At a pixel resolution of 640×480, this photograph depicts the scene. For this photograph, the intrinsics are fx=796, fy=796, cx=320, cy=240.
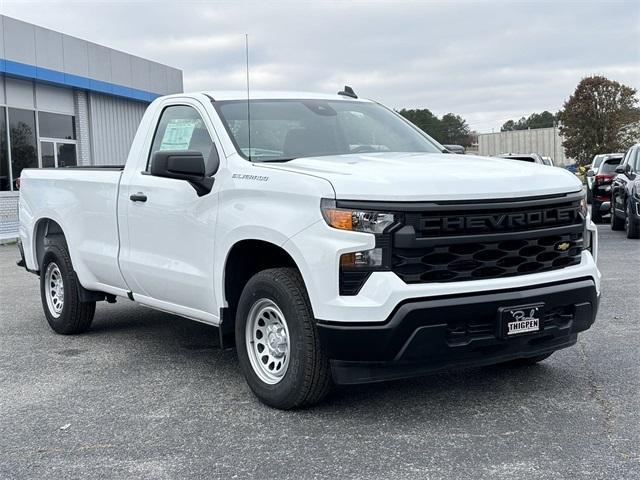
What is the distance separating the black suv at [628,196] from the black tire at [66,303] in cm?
1027

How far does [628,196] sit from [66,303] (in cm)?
1090

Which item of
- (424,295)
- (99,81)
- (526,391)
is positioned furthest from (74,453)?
(99,81)

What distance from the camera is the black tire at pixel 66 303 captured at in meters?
7.04

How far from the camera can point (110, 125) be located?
26359mm

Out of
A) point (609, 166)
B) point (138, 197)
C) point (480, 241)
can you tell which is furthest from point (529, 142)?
point (480, 241)

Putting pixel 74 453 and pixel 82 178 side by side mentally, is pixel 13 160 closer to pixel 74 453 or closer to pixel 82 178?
pixel 82 178

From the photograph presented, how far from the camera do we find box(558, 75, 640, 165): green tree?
213 feet

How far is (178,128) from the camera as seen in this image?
5.92 m

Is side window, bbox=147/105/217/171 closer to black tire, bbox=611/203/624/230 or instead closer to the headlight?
the headlight

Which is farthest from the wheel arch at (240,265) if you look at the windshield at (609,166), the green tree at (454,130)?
the green tree at (454,130)

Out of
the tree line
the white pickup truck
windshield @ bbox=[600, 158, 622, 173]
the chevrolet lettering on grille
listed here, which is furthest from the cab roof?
the tree line

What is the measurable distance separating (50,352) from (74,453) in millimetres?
2618

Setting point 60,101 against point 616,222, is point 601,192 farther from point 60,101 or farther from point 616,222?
point 60,101

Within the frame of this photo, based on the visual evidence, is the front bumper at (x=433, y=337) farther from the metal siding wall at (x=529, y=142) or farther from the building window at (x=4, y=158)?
the metal siding wall at (x=529, y=142)
